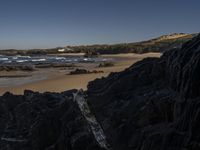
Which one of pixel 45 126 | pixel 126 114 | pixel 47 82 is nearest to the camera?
pixel 126 114

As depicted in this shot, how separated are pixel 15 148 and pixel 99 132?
2.35m

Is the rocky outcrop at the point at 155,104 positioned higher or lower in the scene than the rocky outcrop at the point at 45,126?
higher

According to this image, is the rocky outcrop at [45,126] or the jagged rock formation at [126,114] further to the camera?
the rocky outcrop at [45,126]

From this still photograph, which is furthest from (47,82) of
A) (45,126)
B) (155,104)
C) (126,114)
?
(155,104)

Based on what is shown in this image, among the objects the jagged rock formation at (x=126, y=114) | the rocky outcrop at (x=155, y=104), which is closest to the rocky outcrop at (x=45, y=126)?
the jagged rock formation at (x=126, y=114)

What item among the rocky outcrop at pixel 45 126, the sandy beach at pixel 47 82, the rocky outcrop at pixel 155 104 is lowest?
the sandy beach at pixel 47 82

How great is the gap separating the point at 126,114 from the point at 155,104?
0.88m

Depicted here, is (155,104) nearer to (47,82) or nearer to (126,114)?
(126,114)

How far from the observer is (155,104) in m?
7.81

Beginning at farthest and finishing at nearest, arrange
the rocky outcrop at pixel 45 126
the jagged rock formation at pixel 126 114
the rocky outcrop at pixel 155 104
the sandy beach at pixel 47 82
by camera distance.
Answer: the sandy beach at pixel 47 82
the rocky outcrop at pixel 45 126
the jagged rock formation at pixel 126 114
the rocky outcrop at pixel 155 104

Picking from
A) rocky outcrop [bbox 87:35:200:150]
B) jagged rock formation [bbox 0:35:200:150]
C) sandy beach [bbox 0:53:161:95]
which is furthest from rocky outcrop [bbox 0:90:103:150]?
sandy beach [bbox 0:53:161:95]

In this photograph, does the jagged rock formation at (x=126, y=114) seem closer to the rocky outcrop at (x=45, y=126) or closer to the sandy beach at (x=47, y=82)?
the rocky outcrop at (x=45, y=126)

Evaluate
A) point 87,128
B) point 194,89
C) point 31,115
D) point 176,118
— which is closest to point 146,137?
point 176,118

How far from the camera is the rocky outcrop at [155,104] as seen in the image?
6.39 meters
